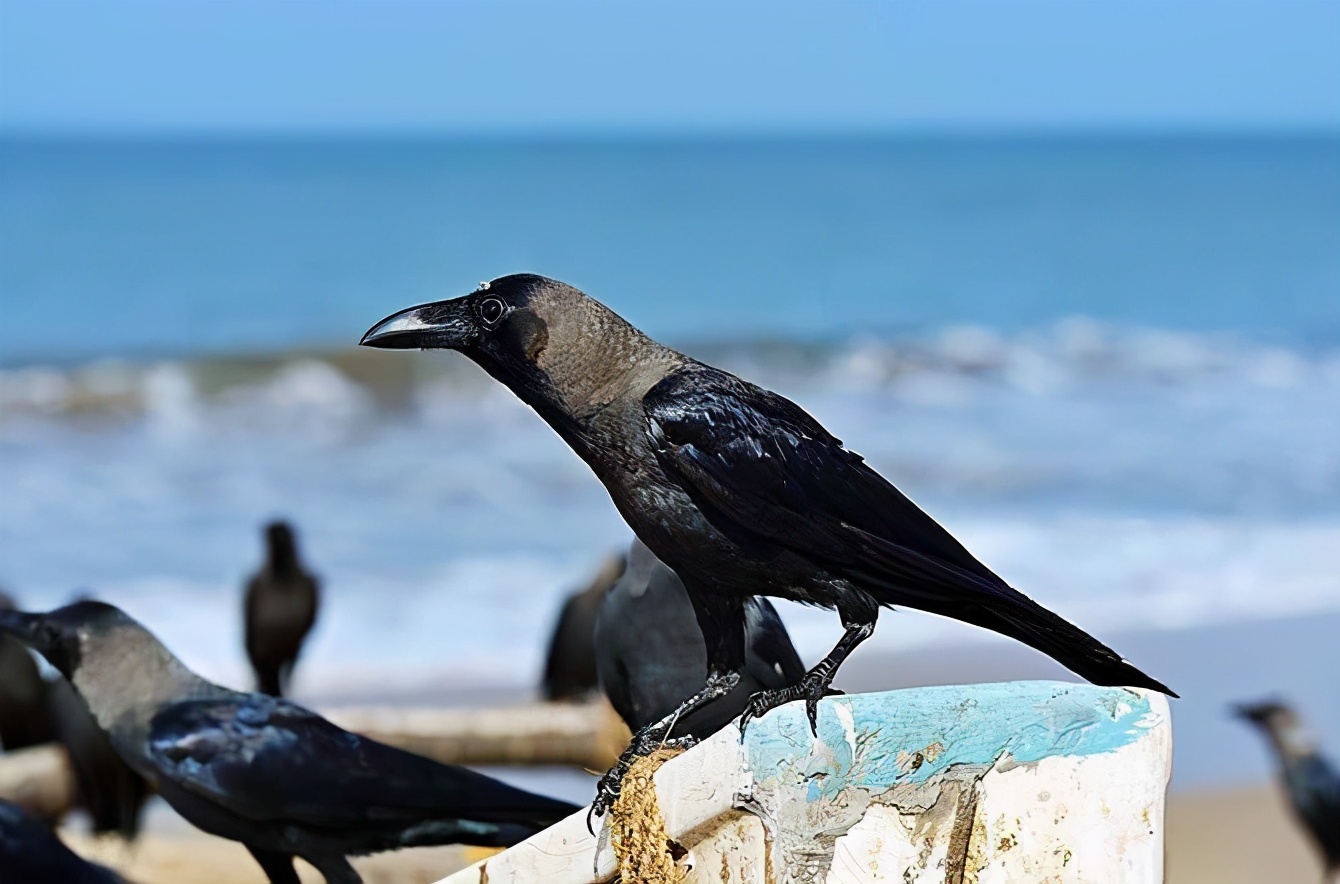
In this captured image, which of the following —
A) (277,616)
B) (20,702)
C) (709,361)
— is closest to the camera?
(20,702)

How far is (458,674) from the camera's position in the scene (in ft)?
16.2

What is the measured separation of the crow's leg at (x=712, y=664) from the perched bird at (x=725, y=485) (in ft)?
0.04

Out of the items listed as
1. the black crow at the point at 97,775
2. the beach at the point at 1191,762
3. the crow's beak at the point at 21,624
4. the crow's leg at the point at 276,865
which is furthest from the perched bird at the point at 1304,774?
the crow's beak at the point at 21,624

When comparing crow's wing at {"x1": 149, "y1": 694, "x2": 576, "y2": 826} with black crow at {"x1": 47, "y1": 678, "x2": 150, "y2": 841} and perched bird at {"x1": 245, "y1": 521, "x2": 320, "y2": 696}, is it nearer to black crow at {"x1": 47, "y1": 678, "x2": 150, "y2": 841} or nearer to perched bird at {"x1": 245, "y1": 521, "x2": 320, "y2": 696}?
black crow at {"x1": 47, "y1": 678, "x2": 150, "y2": 841}

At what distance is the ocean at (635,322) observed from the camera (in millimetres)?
5906

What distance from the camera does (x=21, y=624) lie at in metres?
2.28

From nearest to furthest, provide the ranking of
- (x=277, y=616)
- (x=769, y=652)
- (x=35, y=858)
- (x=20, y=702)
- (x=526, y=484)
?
(x=769, y=652) → (x=35, y=858) → (x=20, y=702) → (x=277, y=616) → (x=526, y=484)

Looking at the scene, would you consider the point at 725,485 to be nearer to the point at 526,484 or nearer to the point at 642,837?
the point at 642,837

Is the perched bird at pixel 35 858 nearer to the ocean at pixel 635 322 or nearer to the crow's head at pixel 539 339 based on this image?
the crow's head at pixel 539 339

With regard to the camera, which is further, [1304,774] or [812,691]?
[1304,774]

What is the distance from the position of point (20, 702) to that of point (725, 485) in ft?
8.27

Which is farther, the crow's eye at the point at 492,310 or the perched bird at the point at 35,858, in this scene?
the perched bird at the point at 35,858

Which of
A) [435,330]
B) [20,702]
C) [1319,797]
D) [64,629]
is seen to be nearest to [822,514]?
[435,330]

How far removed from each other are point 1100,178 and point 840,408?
28.6ft
